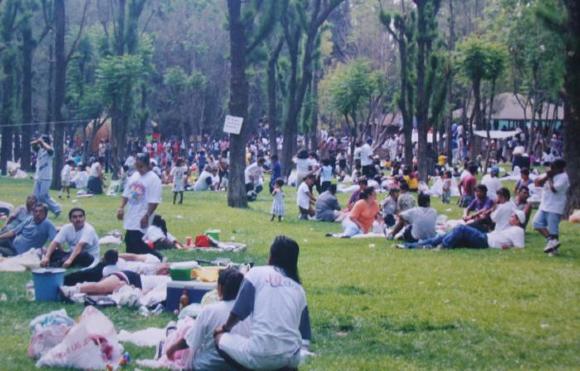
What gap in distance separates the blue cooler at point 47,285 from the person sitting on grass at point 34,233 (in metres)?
3.77

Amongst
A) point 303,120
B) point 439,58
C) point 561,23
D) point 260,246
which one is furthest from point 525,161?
point 260,246

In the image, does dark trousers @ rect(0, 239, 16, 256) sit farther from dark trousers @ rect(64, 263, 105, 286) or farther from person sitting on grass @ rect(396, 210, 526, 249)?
person sitting on grass @ rect(396, 210, 526, 249)

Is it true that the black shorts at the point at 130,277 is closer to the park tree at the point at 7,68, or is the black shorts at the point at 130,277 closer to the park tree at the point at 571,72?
the park tree at the point at 571,72

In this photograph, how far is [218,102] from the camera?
231ft

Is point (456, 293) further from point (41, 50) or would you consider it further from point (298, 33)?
point (41, 50)

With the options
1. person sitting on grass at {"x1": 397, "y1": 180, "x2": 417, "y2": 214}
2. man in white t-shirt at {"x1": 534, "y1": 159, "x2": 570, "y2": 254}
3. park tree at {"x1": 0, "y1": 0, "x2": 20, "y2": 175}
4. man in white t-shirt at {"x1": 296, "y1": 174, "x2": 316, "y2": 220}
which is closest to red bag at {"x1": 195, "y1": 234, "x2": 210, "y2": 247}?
person sitting on grass at {"x1": 397, "y1": 180, "x2": 417, "y2": 214}

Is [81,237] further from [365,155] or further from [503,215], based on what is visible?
[365,155]

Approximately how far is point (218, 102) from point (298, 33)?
32.0 m

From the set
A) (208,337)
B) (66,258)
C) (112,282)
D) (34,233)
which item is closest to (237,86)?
(34,233)

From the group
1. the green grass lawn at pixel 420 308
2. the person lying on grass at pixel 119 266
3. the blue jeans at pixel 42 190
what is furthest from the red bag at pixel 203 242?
the blue jeans at pixel 42 190

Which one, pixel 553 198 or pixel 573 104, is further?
pixel 573 104

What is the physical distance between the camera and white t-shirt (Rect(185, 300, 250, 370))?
26.8 ft

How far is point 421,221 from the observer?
62.6ft

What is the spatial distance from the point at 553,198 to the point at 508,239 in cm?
215
